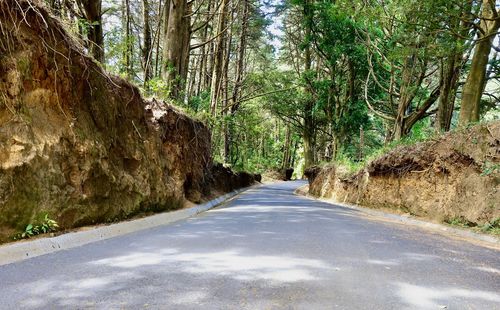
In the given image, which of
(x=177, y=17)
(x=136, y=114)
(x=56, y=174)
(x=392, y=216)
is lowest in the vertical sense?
(x=392, y=216)

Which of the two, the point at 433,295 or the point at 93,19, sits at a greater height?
the point at 93,19

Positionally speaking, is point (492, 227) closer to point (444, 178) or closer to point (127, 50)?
point (444, 178)

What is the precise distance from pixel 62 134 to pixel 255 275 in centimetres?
454

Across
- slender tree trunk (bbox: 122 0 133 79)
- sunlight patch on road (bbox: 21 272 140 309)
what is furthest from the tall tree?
sunlight patch on road (bbox: 21 272 140 309)

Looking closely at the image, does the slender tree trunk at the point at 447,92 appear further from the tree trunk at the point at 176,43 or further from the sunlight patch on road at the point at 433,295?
the sunlight patch on road at the point at 433,295

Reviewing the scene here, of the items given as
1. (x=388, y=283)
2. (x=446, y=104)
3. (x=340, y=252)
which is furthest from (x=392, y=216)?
(x=388, y=283)

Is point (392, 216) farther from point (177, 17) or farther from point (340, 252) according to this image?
point (177, 17)

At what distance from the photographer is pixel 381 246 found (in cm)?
678

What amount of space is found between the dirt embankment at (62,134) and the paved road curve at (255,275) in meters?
1.00

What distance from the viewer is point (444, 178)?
11969 millimetres

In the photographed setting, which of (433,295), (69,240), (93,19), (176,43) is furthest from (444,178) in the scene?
(176,43)

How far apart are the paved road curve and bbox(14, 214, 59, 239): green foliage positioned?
1.95 ft

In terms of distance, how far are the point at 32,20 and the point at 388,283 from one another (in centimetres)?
670

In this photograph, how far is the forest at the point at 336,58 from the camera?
12.6 m
